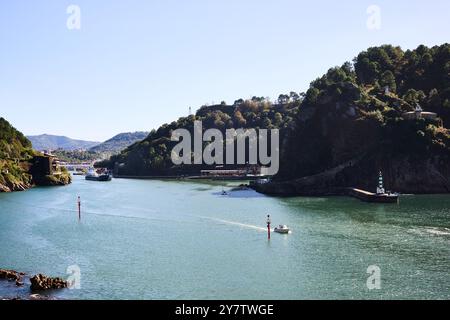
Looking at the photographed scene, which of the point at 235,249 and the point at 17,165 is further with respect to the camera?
the point at 17,165

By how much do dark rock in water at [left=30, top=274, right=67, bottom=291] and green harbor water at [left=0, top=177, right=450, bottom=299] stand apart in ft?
3.46

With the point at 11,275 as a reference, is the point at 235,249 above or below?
above

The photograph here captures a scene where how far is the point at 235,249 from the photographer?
5612cm

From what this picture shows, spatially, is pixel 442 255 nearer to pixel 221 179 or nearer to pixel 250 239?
pixel 250 239

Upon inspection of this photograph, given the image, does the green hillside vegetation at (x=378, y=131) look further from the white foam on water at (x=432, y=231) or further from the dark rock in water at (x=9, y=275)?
the dark rock in water at (x=9, y=275)

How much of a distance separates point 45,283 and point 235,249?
72.2ft

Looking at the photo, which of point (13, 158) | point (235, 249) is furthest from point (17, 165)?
point (235, 249)

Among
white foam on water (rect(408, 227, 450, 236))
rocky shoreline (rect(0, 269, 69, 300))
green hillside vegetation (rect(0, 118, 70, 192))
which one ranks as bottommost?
rocky shoreline (rect(0, 269, 69, 300))

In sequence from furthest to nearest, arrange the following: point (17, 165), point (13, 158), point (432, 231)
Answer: point (13, 158) → point (17, 165) → point (432, 231)

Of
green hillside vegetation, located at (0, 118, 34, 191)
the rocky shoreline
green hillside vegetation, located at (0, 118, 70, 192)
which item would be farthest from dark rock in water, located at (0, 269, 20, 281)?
green hillside vegetation, located at (0, 118, 34, 191)

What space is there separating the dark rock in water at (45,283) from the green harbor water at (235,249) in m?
1.05

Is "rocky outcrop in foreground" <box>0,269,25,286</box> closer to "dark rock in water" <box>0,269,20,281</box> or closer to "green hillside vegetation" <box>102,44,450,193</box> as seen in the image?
"dark rock in water" <box>0,269,20,281</box>

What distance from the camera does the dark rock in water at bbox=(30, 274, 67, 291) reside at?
3994cm

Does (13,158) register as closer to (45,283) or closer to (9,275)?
(9,275)
